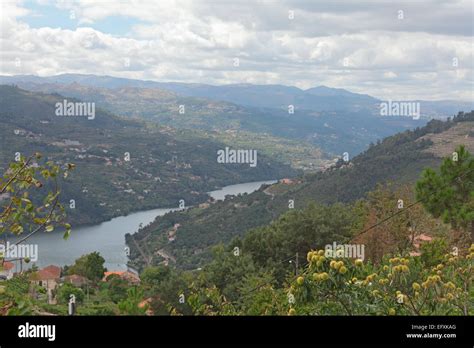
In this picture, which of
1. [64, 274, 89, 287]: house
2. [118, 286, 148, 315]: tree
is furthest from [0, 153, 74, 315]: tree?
[64, 274, 89, 287]: house

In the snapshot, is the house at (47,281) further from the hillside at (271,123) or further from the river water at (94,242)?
the hillside at (271,123)

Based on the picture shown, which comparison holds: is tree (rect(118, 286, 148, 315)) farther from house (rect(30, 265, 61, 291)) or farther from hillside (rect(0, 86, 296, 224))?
hillside (rect(0, 86, 296, 224))

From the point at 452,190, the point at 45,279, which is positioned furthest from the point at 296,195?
the point at 452,190

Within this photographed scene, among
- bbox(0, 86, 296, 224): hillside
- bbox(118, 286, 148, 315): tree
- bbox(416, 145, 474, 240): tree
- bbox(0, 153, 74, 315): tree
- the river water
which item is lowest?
the river water

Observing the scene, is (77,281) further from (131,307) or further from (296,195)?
(296,195)

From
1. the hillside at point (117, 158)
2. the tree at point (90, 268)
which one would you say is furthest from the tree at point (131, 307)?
the hillside at point (117, 158)

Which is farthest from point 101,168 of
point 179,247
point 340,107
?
point 340,107
